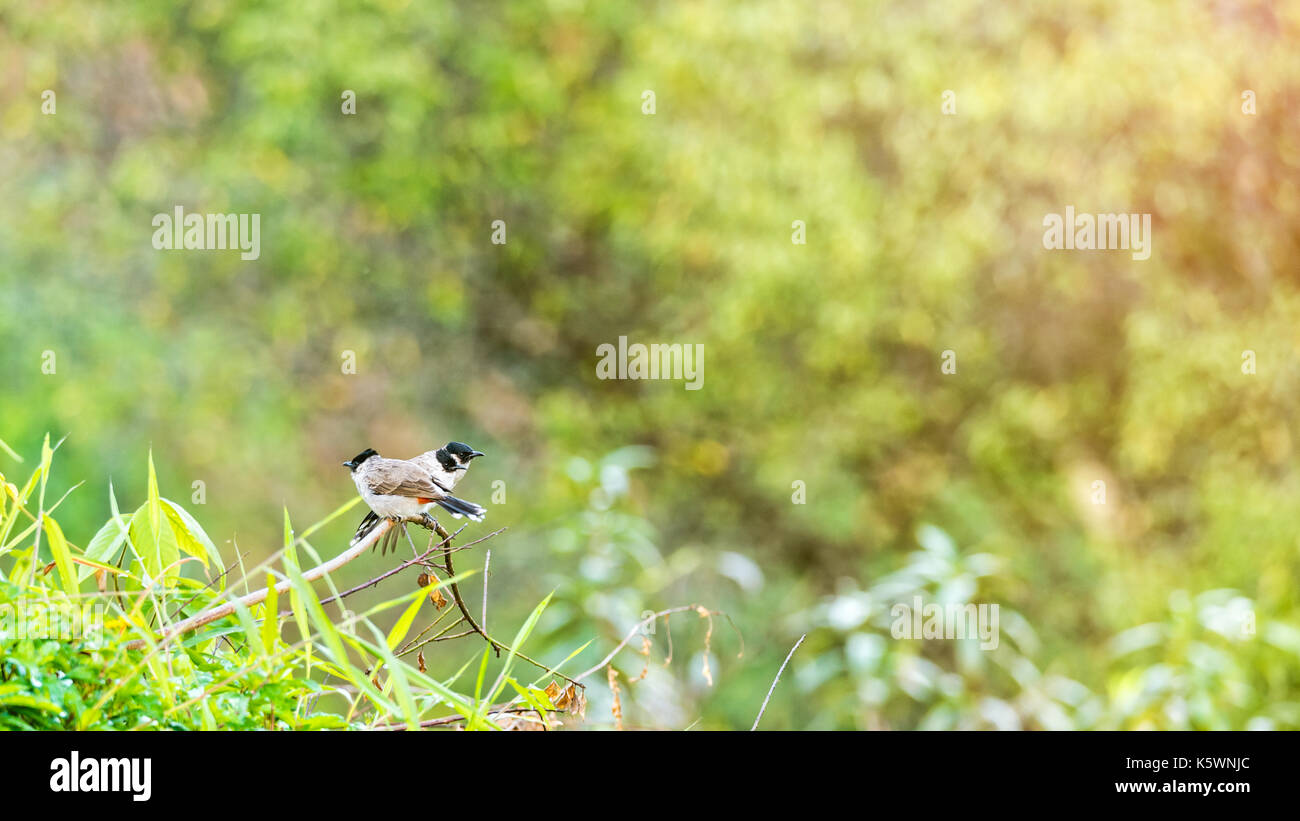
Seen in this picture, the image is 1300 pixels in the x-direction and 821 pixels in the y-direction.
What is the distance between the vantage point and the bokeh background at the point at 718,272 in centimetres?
332

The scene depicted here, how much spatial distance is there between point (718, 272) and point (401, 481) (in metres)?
2.86

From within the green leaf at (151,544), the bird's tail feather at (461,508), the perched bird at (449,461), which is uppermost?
the perched bird at (449,461)

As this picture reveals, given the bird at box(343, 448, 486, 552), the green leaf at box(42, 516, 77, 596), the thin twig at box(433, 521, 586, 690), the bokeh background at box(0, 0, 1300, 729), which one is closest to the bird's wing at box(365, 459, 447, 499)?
the bird at box(343, 448, 486, 552)

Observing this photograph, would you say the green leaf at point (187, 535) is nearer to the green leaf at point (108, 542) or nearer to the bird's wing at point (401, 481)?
the green leaf at point (108, 542)

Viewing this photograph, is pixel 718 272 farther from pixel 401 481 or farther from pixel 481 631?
pixel 481 631

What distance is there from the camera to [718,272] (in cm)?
355

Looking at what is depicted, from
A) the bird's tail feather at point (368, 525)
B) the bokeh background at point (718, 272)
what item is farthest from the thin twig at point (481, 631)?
the bokeh background at point (718, 272)

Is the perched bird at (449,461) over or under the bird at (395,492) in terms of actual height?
over

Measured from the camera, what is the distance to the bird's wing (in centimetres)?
74

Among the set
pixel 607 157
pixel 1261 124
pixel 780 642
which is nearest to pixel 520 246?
pixel 607 157

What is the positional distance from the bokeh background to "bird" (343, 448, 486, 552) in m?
2.40

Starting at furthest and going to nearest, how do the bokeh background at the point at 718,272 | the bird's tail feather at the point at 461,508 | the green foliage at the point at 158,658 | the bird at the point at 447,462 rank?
the bokeh background at the point at 718,272, the bird at the point at 447,462, the bird's tail feather at the point at 461,508, the green foliage at the point at 158,658

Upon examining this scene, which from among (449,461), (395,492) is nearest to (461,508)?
(395,492)
